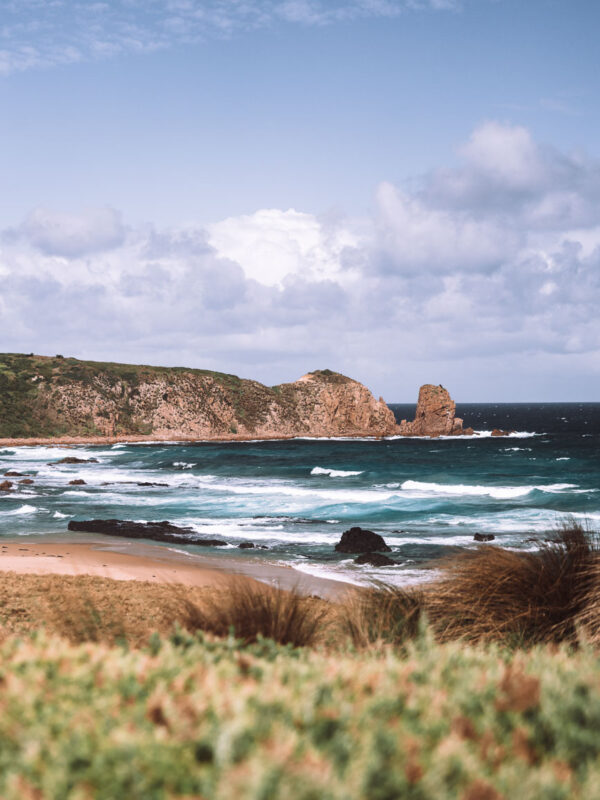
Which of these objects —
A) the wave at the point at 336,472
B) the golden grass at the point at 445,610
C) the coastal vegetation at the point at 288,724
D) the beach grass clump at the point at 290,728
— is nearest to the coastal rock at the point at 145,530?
the golden grass at the point at 445,610

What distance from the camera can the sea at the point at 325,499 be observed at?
22.0m

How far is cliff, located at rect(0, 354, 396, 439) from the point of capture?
10162cm

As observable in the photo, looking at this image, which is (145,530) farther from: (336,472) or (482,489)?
(336,472)

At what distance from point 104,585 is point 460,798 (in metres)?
12.2

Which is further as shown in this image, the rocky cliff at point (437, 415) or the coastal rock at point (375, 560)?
the rocky cliff at point (437, 415)

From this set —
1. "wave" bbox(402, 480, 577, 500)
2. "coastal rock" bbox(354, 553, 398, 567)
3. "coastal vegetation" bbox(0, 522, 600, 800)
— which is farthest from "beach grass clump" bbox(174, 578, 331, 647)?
"wave" bbox(402, 480, 577, 500)

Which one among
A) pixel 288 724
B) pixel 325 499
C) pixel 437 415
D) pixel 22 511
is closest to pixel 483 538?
pixel 325 499

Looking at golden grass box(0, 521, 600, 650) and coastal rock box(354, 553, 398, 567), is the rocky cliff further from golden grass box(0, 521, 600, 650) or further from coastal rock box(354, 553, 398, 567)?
golden grass box(0, 521, 600, 650)

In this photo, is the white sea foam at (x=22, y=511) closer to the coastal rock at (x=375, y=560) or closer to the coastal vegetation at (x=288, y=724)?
the coastal rock at (x=375, y=560)

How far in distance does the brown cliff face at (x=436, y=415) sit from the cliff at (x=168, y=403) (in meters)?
7.45

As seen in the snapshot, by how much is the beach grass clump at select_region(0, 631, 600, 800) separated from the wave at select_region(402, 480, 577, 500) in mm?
36720

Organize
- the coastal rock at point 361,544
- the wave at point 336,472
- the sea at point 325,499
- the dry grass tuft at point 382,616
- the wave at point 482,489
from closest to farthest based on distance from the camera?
the dry grass tuft at point 382,616
the coastal rock at point 361,544
the sea at point 325,499
the wave at point 482,489
the wave at point 336,472

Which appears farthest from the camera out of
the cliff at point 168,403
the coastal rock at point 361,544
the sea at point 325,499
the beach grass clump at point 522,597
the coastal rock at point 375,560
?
the cliff at point 168,403

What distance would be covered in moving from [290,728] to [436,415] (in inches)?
4483
